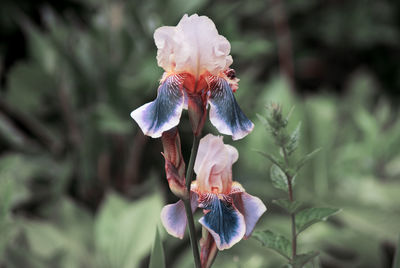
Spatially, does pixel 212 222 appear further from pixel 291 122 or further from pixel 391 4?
pixel 391 4

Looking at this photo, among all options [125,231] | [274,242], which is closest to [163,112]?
[274,242]

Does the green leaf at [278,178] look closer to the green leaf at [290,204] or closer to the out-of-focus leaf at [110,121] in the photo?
the green leaf at [290,204]

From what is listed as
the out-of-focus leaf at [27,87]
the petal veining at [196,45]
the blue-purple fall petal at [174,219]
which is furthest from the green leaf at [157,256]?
the out-of-focus leaf at [27,87]

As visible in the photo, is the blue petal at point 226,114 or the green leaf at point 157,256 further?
the green leaf at point 157,256

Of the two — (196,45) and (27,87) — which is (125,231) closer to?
(27,87)

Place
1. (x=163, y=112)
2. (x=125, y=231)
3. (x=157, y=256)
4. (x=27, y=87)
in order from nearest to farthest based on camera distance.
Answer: (x=163, y=112), (x=157, y=256), (x=125, y=231), (x=27, y=87)

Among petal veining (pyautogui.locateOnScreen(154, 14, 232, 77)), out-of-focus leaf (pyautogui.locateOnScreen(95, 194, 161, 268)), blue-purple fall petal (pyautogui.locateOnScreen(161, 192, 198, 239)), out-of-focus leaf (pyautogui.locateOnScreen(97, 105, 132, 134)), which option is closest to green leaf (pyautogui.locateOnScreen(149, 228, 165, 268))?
blue-purple fall petal (pyautogui.locateOnScreen(161, 192, 198, 239))

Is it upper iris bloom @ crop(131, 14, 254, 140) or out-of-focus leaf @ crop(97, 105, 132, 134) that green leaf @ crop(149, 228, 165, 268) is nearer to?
upper iris bloom @ crop(131, 14, 254, 140)
